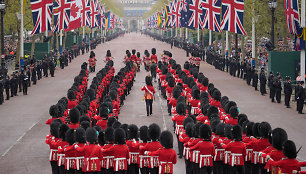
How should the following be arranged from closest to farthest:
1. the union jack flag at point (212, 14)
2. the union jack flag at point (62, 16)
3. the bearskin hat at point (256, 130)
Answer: the bearskin hat at point (256, 130)
the union jack flag at point (62, 16)
the union jack flag at point (212, 14)

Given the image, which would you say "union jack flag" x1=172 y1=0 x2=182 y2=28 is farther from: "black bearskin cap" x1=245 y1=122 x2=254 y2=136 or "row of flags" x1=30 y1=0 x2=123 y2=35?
"black bearskin cap" x1=245 y1=122 x2=254 y2=136

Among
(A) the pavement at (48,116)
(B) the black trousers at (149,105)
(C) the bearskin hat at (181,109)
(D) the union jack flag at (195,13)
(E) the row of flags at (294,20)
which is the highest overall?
(D) the union jack flag at (195,13)

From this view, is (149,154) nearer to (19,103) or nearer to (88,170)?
(88,170)

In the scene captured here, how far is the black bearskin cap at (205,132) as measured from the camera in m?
11.2

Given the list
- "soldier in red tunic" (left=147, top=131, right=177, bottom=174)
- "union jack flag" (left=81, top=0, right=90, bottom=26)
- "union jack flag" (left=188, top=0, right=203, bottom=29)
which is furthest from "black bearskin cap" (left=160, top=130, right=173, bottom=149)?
"union jack flag" (left=81, top=0, right=90, bottom=26)

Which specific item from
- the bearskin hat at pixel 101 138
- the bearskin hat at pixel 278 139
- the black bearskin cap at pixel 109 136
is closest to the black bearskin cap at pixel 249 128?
the bearskin hat at pixel 278 139

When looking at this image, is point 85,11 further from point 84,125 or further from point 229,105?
point 84,125

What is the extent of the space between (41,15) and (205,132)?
71.2ft

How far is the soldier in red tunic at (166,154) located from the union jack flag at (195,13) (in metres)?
30.3

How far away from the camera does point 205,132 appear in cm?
1120

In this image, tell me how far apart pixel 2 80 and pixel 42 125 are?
691 cm

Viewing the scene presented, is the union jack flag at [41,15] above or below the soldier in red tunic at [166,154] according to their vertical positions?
above

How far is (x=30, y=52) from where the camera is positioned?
49.8 meters

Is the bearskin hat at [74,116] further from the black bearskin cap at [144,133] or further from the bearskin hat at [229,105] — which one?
the bearskin hat at [229,105]
